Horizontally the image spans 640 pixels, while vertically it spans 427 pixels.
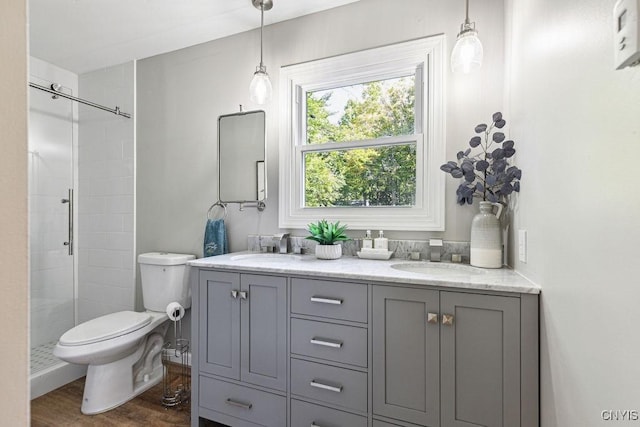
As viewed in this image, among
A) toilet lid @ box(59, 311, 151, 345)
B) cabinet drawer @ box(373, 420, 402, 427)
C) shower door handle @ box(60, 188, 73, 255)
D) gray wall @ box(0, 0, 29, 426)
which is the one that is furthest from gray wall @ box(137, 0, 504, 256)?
gray wall @ box(0, 0, 29, 426)

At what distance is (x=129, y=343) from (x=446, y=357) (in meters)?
1.86

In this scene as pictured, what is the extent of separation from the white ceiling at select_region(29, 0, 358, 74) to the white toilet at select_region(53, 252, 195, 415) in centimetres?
166

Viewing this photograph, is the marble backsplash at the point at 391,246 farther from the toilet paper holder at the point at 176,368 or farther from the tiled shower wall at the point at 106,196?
the tiled shower wall at the point at 106,196

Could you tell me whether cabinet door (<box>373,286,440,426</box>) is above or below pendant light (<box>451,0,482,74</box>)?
below

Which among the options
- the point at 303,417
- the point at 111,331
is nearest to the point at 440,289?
the point at 303,417

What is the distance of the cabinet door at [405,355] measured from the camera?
48.9 inches

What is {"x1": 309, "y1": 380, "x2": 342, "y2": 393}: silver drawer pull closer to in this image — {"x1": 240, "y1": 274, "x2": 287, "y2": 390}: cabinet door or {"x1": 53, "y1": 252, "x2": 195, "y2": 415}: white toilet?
{"x1": 240, "y1": 274, "x2": 287, "y2": 390}: cabinet door

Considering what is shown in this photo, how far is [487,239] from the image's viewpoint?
4.91 feet

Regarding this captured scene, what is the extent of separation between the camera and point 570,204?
850mm

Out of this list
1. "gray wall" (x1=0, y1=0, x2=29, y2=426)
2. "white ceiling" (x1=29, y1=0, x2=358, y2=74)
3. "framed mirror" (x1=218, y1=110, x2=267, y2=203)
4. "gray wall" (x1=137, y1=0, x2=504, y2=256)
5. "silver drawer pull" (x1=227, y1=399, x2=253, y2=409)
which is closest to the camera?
"gray wall" (x1=0, y1=0, x2=29, y2=426)

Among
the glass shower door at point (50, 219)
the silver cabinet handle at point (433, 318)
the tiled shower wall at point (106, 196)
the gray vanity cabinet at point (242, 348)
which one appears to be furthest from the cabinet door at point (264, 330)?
the glass shower door at point (50, 219)

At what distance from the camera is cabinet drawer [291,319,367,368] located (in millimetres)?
1354

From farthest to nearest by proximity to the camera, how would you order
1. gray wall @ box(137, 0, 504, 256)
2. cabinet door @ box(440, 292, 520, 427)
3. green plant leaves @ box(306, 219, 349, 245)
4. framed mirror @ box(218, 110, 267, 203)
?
framed mirror @ box(218, 110, 267, 203)
green plant leaves @ box(306, 219, 349, 245)
gray wall @ box(137, 0, 504, 256)
cabinet door @ box(440, 292, 520, 427)

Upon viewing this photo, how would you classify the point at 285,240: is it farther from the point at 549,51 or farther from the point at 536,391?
the point at 549,51
